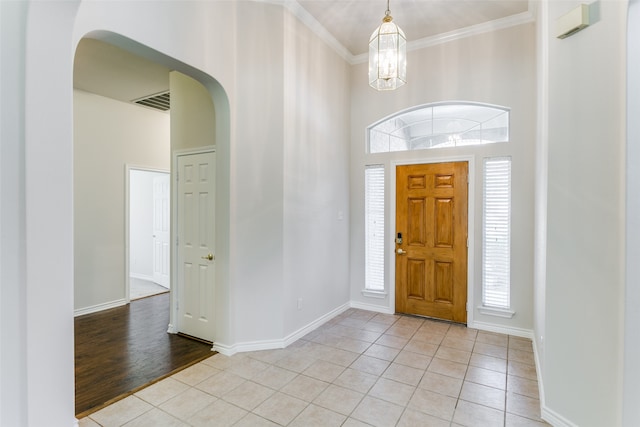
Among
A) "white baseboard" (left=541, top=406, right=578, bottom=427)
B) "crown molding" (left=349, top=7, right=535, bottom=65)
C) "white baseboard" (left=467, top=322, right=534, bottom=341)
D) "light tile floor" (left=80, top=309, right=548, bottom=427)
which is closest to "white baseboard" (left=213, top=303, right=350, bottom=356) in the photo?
"light tile floor" (left=80, top=309, right=548, bottom=427)

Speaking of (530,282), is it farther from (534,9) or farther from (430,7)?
(430,7)

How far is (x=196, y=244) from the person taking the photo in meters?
3.57

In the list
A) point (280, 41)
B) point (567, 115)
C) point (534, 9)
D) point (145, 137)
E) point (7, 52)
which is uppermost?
point (534, 9)

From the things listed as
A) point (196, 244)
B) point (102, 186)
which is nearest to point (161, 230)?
point (102, 186)

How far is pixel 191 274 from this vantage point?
362 centimetres

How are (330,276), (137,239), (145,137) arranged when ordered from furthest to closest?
(137,239)
(145,137)
(330,276)

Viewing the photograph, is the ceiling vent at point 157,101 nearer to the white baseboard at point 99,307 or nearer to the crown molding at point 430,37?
the crown molding at point 430,37

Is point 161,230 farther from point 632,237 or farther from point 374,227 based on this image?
point 632,237

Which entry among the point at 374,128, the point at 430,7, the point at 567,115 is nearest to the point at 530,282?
the point at 567,115

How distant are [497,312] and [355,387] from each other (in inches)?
83.9

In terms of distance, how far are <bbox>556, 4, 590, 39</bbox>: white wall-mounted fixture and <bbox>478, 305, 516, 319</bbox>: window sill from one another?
9.29 ft

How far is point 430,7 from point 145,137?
4487 millimetres

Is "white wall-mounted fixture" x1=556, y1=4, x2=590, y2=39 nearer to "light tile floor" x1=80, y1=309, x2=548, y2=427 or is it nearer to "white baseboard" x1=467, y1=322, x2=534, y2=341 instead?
"light tile floor" x1=80, y1=309, x2=548, y2=427

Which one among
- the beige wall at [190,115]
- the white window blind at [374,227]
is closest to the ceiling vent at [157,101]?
the beige wall at [190,115]
